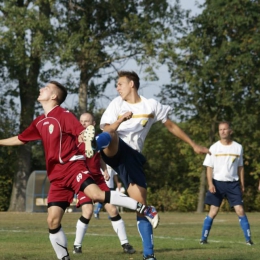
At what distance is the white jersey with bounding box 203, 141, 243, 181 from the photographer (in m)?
15.2

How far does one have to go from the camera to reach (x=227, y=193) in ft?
50.0

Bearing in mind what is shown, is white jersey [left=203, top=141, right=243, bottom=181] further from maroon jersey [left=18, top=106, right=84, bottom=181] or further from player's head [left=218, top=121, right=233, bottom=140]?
maroon jersey [left=18, top=106, right=84, bottom=181]

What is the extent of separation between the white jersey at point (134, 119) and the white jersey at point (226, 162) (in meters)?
4.80

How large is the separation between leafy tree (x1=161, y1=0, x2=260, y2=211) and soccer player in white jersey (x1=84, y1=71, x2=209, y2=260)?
102ft

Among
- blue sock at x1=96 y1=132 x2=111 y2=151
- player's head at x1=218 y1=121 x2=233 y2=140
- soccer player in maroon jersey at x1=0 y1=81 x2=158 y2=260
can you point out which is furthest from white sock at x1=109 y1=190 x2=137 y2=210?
player's head at x1=218 y1=121 x2=233 y2=140

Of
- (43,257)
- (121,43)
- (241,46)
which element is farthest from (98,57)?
(43,257)

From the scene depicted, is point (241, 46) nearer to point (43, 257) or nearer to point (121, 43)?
point (121, 43)

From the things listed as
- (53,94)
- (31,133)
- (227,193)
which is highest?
(53,94)

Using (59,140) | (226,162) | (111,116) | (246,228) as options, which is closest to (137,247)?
(246,228)

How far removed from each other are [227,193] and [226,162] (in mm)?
537

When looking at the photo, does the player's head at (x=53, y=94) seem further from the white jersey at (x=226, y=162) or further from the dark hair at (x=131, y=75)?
the white jersey at (x=226, y=162)

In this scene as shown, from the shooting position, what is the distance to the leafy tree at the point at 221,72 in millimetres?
42094

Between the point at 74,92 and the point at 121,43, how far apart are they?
3.11m

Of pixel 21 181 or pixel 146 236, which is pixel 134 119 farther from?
pixel 21 181
